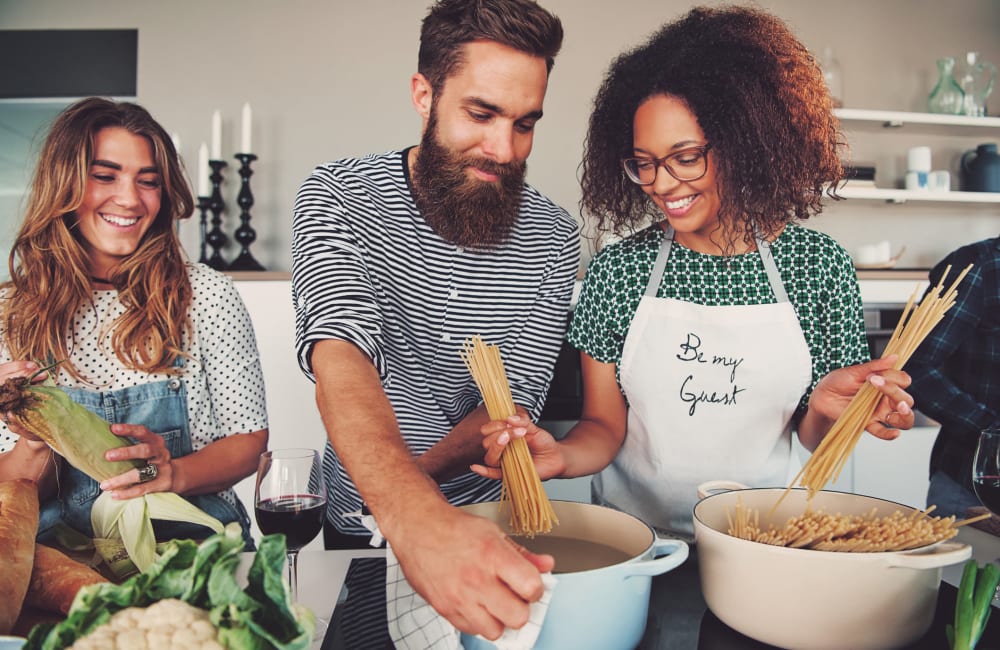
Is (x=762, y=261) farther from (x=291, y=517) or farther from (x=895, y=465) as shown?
(x=895, y=465)

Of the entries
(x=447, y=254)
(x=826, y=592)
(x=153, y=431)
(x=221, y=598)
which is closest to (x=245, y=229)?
(x=153, y=431)

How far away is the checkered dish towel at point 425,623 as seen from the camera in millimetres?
586

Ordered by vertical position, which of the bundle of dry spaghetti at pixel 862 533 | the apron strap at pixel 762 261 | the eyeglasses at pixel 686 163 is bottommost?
the bundle of dry spaghetti at pixel 862 533

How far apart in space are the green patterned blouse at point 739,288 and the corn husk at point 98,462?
785mm

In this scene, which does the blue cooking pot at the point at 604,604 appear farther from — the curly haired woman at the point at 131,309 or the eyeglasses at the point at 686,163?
the curly haired woman at the point at 131,309

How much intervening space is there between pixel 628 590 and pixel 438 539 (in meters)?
0.18

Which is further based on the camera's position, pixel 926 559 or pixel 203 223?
pixel 203 223

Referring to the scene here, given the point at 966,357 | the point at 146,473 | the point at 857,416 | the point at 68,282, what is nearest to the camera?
the point at 857,416

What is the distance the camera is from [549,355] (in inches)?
55.1

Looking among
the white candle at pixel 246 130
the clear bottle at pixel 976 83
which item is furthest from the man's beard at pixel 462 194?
the clear bottle at pixel 976 83

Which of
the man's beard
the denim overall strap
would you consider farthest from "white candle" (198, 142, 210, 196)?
the man's beard

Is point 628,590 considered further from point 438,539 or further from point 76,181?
point 76,181

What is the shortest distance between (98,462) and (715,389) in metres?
0.98

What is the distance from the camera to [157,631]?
0.49 meters
